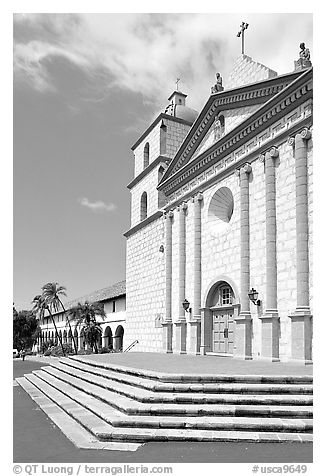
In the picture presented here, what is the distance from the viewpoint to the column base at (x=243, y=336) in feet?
52.3

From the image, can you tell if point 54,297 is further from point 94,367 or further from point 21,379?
point 94,367

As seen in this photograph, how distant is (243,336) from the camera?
16.1 metres

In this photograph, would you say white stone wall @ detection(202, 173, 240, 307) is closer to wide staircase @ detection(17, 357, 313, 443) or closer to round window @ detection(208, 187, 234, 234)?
round window @ detection(208, 187, 234, 234)

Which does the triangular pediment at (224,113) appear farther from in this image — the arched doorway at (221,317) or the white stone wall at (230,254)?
the arched doorway at (221,317)

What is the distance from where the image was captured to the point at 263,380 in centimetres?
995

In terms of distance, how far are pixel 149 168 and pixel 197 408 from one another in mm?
19962

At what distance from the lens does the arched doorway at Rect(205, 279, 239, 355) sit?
1817cm

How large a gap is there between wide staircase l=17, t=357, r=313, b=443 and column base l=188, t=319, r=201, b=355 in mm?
8458

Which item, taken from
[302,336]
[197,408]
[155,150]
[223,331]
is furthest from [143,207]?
[197,408]

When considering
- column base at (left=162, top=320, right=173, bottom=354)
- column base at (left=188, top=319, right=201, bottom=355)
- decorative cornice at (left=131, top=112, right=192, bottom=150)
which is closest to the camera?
column base at (left=188, top=319, right=201, bottom=355)

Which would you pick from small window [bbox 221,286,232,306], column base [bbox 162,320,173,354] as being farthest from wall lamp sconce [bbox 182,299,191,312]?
small window [bbox 221,286,232,306]

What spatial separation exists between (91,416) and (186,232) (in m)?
13.5

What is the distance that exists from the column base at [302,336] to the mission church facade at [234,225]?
1.2 inches
